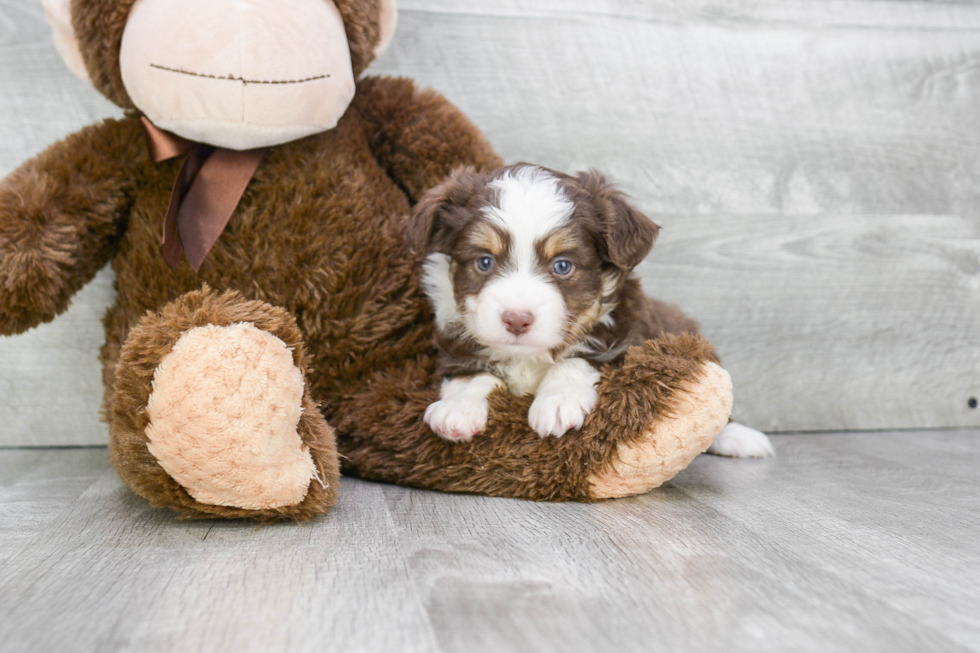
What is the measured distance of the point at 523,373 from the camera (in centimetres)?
184

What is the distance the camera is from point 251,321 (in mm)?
1484

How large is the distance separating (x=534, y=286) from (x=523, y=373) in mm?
276

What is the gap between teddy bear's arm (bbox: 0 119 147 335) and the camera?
162 centimetres

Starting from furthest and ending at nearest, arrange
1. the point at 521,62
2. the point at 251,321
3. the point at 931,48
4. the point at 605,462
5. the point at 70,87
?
1. the point at 931,48
2. the point at 521,62
3. the point at 70,87
4. the point at 605,462
5. the point at 251,321

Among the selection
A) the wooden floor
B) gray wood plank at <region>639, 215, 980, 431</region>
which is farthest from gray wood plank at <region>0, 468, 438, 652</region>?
gray wood plank at <region>639, 215, 980, 431</region>

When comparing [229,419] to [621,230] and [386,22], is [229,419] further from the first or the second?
[386,22]

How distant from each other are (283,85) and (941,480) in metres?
1.74

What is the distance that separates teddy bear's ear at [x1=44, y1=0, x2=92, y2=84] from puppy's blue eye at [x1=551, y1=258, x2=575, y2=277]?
3.67 ft

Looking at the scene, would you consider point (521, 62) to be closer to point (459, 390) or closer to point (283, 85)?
point (283, 85)

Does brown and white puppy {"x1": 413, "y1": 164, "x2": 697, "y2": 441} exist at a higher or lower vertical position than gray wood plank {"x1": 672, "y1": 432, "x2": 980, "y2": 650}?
higher

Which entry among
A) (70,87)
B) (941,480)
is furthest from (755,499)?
(70,87)

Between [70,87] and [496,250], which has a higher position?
[70,87]

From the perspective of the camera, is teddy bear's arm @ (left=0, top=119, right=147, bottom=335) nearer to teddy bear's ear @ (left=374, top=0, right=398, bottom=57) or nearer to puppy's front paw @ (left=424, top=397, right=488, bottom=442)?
teddy bear's ear @ (left=374, top=0, right=398, bottom=57)

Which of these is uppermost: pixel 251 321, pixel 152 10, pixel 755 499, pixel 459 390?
pixel 152 10
